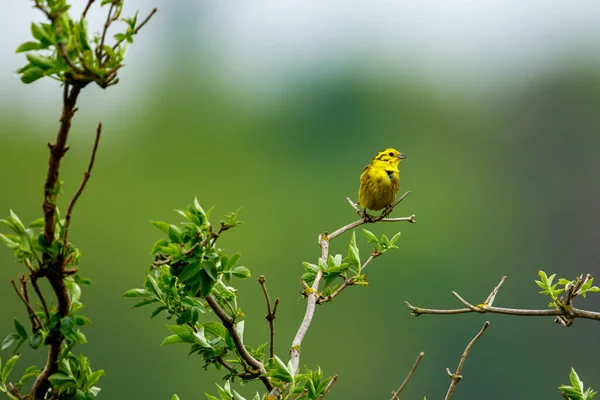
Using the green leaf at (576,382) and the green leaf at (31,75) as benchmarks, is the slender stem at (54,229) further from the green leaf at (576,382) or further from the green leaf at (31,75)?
the green leaf at (576,382)

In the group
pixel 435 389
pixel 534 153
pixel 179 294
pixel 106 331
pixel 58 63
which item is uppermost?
pixel 58 63

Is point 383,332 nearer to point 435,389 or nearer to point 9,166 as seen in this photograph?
point 435,389

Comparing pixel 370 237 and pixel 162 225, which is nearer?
pixel 162 225

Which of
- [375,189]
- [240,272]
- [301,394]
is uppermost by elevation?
[240,272]

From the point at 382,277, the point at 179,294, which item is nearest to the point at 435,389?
the point at 382,277

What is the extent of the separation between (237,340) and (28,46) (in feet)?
3.97

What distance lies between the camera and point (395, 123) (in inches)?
2191

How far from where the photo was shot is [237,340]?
9.47 feet

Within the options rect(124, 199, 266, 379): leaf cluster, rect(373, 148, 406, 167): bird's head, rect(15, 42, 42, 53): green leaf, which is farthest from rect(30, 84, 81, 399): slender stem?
rect(373, 148, 406, 167): bird's head

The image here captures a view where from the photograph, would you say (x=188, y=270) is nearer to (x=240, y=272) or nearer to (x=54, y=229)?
(x=240, y=272)

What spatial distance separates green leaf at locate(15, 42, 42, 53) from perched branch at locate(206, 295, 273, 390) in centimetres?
92

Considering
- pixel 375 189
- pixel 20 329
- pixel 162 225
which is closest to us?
pixel 162 225

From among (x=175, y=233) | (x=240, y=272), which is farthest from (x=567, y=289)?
(x=175, y=233)

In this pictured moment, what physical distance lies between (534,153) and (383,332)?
17.0 m
